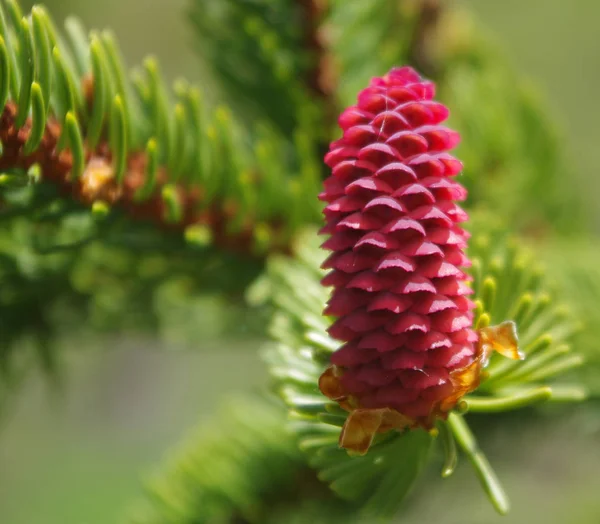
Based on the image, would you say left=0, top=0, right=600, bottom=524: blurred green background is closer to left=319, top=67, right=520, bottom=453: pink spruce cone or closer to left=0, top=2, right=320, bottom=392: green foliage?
left=0, top=2, right=320, bottom=392: green foliage

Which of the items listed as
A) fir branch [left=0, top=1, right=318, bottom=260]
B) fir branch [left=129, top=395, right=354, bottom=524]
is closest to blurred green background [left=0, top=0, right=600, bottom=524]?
fir branch [left=129, top=395, right=354, bottom=524]

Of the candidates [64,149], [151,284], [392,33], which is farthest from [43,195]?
[392,33]

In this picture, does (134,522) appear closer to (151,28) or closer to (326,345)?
(326,345)

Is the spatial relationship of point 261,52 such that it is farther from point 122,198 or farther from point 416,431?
point 416,431

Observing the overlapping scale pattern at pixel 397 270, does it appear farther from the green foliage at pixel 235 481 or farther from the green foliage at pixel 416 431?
the green foliage at pixel 235 481

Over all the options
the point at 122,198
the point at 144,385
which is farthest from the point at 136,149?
the point at 144,385

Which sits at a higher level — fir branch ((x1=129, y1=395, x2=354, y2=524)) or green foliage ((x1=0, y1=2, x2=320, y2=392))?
green foliage ((x1=0, y1=2, x2=320, y2=392))

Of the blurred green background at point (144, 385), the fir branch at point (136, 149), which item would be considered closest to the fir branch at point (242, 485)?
the fir branch at point (136, 149)
